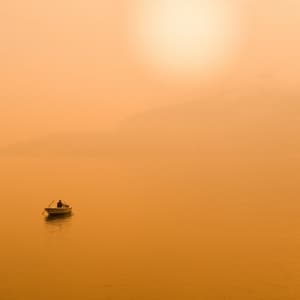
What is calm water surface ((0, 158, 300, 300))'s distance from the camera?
41.9 meters

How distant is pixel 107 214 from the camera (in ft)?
288

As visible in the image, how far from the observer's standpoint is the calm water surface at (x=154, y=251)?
137 feet

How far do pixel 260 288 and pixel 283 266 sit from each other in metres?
8.08

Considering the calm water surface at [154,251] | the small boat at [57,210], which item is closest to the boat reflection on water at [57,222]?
the calm water surface at [154,251]

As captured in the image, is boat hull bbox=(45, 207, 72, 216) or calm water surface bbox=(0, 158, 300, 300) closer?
calm water surface bbox=(0, 158, 300, 300)

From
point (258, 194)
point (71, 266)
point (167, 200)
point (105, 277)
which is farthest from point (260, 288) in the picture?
point (258, 194)

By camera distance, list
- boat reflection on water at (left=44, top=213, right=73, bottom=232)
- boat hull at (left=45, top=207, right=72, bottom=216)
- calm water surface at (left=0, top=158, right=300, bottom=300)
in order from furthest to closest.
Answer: boat hull at (left=45, top=207, right=72, bottom=216) → boat reflection on water at (left=44, top=213, right=73, bottom=232) → calm water surface at (left=0, top=158, right=300, bottom=300)

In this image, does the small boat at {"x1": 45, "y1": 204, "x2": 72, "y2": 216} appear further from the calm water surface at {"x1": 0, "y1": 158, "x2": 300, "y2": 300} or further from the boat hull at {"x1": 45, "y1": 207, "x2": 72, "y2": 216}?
the calm water surface at {"x1": 0, "y1": 158, "x2": 300, "y2": 300}

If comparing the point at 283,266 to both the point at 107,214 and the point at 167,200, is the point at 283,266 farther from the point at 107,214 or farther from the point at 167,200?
the point at 167,200

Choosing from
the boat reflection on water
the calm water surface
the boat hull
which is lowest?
the calm water surface

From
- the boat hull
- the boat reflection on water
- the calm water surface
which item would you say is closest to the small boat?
the boat hull

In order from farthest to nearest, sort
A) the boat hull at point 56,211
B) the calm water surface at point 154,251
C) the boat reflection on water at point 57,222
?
the boat hull at point 56,211
the boat reflection on water at point 57,222
the calm water surface at point 154,251

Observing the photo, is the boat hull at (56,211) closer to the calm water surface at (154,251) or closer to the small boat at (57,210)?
the small boat at (57,210)

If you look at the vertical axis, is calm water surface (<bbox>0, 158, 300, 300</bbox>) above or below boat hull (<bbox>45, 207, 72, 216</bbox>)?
below
